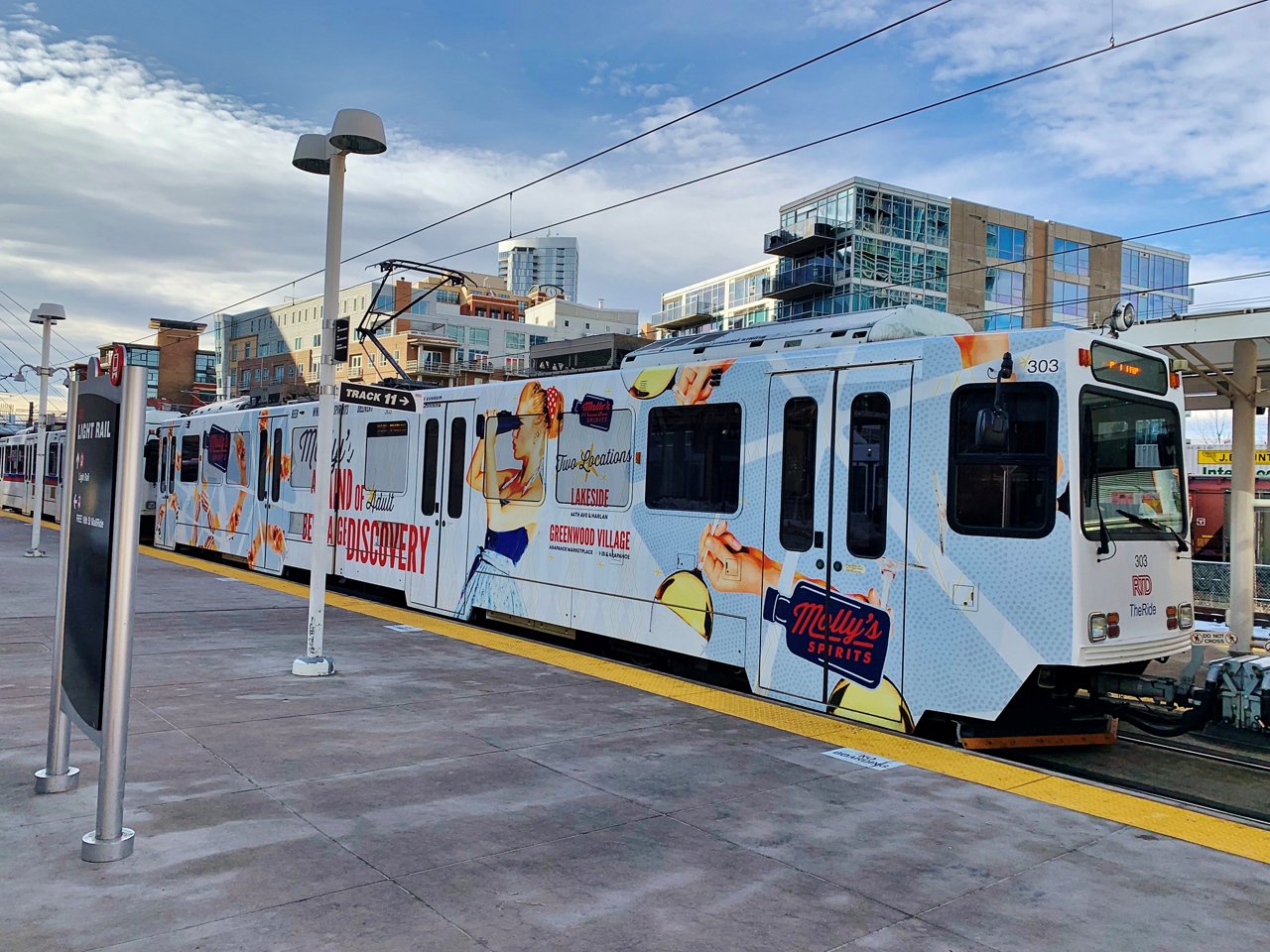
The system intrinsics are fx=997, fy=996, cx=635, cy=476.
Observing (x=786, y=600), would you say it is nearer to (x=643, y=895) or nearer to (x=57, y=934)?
(x=643, y=895)

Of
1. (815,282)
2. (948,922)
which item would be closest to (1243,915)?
(948,922)

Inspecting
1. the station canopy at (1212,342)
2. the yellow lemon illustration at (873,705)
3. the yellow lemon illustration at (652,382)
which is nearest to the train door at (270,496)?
the yellow lemon illustration at (652,382)

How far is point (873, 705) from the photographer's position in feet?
23.6

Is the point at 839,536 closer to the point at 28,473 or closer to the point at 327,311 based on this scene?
the point at 327,311

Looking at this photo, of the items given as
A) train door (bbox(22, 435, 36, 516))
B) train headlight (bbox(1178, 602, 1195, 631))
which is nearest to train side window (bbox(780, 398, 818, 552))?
train headlight (bbox(1178, 602, 1195, 631))

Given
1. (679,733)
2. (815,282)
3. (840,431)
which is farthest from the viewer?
(815,282)

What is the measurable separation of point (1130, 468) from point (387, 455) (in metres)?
9.38

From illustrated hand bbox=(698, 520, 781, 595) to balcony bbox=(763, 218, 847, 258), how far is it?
4976 centimetres

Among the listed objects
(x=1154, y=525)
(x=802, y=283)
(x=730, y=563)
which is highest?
(x=802, y=283)

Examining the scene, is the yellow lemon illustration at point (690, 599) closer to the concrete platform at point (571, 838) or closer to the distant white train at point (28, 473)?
the concrete platform at point (571, 838)

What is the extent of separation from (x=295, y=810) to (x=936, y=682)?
421 centimetres

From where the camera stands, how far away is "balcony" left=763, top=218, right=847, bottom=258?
5553 centimetres

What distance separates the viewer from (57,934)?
3.53m

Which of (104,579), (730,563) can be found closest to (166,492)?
(730,563)
